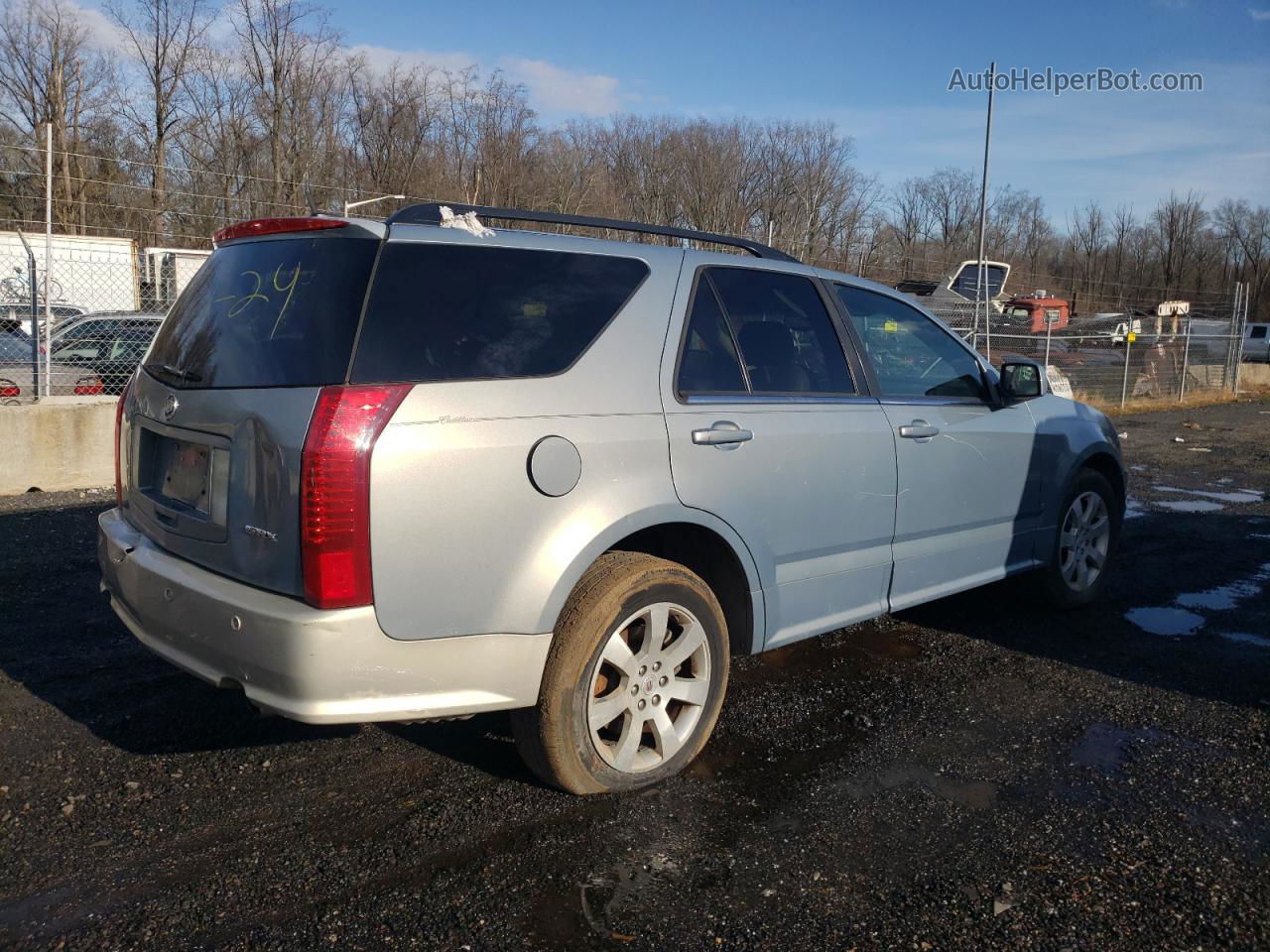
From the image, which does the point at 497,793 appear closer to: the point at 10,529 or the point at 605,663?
the point at 605,663

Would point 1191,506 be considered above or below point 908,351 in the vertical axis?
below

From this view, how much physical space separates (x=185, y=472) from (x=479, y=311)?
1.06m

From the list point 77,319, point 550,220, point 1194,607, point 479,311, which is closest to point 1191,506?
point 1194,607

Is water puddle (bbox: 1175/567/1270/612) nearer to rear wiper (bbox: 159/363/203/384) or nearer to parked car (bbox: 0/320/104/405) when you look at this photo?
rear wiper (bbox: 159/363/203/384)

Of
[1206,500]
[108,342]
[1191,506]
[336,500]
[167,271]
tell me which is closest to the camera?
[336,500]

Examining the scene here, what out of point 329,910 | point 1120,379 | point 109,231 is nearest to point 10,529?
point 329,910

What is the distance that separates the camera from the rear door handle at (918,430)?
166 inches

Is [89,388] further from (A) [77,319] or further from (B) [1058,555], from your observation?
(B) [1058,555]

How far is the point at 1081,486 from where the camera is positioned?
543 cm

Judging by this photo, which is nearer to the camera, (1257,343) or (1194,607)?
(1194,607)

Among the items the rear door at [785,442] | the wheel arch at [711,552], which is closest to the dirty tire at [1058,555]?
the rear door at [785,442]

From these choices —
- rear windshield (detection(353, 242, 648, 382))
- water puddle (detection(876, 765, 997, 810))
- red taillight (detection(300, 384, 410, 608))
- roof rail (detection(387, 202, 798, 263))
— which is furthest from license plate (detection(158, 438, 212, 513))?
water puddle (detection(876, 765, 997, 810))

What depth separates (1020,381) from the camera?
4.87 metres

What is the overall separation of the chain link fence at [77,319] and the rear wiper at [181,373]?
6.19 m
